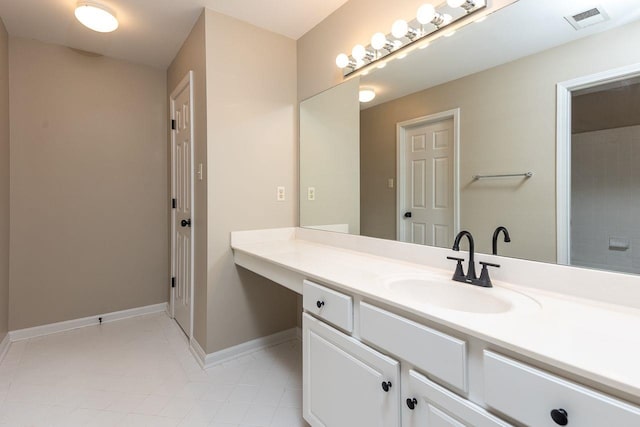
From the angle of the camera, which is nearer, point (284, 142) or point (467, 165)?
point (467, 165)

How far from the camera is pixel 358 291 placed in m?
1.10

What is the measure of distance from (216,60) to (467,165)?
1.67 meters

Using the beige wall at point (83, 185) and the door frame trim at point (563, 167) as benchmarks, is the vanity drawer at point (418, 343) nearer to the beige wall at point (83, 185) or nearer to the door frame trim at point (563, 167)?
the door frame trim at point (563, 167)

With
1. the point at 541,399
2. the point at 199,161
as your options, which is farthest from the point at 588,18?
the point at 199,161

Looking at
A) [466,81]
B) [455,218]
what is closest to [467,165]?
[455,218]

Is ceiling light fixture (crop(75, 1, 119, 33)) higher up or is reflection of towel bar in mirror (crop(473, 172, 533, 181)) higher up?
ceiling light fixture (crop(75, 1, 119, 33))

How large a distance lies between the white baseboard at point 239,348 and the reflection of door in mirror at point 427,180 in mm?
1341

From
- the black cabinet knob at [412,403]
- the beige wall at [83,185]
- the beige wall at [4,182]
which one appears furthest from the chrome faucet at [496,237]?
the beige wall at [4,182]

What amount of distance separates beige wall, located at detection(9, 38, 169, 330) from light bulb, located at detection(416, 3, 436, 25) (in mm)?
2484

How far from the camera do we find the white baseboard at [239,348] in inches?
80.1

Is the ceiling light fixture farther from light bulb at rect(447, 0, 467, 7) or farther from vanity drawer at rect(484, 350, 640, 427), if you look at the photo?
vanity drawer at rect(484, 350, 640, 427)

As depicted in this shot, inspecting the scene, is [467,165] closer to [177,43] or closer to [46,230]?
[177,43]

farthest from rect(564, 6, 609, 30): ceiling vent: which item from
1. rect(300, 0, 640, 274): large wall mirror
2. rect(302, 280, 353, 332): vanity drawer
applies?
rect(302, 280, 353, 332): vanity drawer

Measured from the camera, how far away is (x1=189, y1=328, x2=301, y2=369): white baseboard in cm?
204
